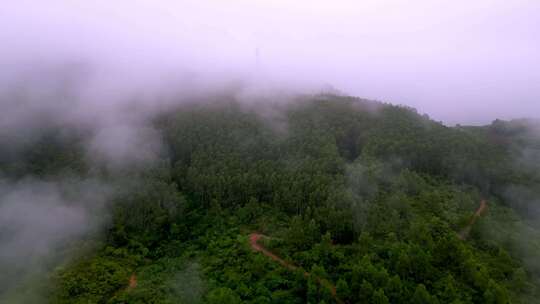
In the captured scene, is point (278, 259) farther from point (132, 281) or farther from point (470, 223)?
point (470, 223)

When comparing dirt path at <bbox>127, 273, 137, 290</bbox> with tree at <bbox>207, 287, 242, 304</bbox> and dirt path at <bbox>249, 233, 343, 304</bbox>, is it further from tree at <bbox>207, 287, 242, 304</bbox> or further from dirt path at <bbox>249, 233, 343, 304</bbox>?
dirt path at <bbox>249, 233, 343, 304</bbox>

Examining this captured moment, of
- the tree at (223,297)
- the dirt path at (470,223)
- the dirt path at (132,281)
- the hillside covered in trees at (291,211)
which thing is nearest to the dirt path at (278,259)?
the hillside covered in trees at (291,211)

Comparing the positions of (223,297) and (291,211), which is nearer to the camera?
(223,297)

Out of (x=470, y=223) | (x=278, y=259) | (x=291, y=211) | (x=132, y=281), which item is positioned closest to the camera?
(x=132, y=281)

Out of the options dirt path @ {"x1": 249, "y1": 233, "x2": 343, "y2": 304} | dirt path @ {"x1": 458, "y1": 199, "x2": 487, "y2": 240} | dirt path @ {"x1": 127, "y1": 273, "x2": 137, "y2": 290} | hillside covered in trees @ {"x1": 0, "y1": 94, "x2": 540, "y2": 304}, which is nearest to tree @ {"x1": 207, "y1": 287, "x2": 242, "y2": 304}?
hillside covered in trees @ {"x1": 0, "y1": 94, "x2": 540, "y2": 304}

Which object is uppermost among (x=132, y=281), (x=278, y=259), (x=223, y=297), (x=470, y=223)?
(x=470, y=223)

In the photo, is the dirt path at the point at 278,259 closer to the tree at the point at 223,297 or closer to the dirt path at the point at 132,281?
the tree at the point at 223,297

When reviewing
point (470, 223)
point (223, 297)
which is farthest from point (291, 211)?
point (470, 223)

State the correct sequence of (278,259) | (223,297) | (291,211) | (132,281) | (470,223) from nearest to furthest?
(223,297), (132,281), (278,259), (470,223), (291,211)

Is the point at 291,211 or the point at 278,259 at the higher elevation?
the point at 291,211
